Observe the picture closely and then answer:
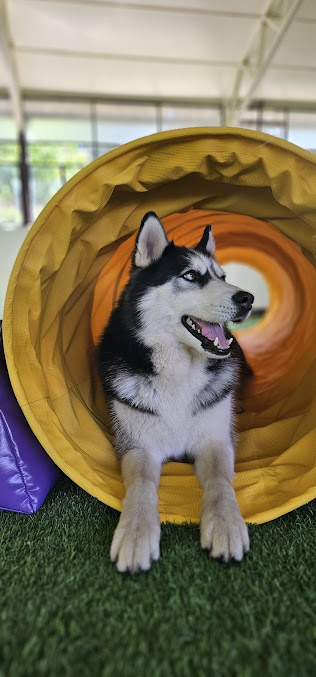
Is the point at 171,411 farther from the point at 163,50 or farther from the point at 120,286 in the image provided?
the point at 163,50

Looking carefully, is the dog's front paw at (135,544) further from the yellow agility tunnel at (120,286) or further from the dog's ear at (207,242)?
the dog's ear at (207,242)

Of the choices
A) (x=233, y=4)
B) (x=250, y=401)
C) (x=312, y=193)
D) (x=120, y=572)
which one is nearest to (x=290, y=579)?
(x=120, y=572)

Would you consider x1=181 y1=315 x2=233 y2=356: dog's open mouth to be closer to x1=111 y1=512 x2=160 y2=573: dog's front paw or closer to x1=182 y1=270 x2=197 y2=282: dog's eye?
x1=182 y1=270 x2=197 y2=282: dog's eye

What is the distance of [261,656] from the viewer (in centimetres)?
112

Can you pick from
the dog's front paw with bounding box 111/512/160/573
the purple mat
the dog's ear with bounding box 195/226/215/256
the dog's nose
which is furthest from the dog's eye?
the dog's front paw with bounding box 111/512/160/573

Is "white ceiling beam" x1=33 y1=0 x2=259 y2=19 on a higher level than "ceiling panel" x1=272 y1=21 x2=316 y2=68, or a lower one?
lower

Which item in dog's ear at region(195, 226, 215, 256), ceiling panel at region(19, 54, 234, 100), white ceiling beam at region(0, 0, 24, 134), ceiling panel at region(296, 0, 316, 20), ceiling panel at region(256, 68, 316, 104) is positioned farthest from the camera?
ceiling panel at region(256, 68, 316, 104)

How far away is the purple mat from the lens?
6.52 feet

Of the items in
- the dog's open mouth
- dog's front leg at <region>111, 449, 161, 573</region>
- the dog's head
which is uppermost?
the dog's head

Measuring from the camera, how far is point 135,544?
1485mm

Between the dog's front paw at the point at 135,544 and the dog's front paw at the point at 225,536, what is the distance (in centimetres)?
19

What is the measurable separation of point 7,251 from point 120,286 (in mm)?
3257

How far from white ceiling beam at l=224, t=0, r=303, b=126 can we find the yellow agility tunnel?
6730 millimetres

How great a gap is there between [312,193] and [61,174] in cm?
1068
